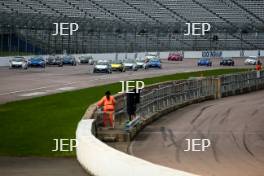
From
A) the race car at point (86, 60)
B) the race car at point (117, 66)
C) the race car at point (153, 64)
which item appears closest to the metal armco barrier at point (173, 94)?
the race car at point (117, 66)

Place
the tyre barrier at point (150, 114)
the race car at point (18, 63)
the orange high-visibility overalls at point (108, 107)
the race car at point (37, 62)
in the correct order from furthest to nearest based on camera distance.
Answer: the race car at point (37, 62) → the race car at point (18, 63) → the orange high-visibility overalls at point (108, 107) → the tyre barrier at point (150, 114)

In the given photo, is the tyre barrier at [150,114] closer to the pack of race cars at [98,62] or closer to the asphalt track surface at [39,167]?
the asphalt track surface at [39,167]

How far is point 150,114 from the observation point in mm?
28172

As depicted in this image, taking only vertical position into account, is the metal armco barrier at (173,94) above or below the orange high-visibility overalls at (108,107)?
below

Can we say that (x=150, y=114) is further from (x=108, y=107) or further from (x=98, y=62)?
(x=98, y=62)

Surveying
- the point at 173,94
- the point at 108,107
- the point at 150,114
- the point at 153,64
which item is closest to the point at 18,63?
the point at 153,64

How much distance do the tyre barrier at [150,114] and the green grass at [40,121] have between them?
1.27m

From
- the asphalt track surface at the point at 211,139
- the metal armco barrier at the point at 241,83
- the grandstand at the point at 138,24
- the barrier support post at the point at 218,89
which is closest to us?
the asphalt track surface at the point at 211,139

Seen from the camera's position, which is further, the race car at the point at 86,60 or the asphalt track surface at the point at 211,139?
the race car at the point at 86,60

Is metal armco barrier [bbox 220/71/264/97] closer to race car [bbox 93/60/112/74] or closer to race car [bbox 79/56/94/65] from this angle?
race car [bbox 93/60/112/74]

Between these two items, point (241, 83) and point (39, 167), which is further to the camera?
point (241, 83)

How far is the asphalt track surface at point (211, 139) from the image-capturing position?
1669cm

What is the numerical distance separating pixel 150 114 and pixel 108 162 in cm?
1585

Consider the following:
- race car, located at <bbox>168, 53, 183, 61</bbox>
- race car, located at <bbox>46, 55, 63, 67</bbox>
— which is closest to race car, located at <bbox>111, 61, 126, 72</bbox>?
A: race car, located at <bbox>46, 55, 63, 67</bbox>
